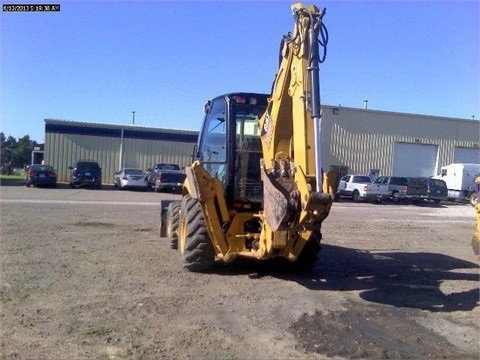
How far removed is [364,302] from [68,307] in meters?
3.92

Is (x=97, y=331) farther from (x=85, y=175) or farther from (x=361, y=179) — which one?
(x=361, y=179)

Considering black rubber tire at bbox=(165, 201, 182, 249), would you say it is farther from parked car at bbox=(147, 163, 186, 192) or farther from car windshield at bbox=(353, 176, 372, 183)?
car windshield at bbox=(353, 176, 372, 183)

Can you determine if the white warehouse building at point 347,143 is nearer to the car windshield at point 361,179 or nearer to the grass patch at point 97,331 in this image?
the car windshield at point 361,179

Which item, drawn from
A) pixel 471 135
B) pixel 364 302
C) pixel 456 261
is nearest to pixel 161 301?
pixel 364 302

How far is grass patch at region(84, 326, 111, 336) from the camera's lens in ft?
18.7

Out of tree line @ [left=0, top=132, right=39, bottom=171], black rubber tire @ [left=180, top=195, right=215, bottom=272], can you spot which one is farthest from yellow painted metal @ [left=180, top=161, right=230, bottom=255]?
tree line @ [left=0, top=132, right=39, bottom=171]

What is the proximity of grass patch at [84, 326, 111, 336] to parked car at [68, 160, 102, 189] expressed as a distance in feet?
98.2

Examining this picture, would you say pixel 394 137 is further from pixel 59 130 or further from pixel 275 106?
pixel 275 106

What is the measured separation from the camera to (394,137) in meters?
44.2

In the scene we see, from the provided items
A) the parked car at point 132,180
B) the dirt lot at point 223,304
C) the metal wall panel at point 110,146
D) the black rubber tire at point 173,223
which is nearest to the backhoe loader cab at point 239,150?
the dirt lot at point 223,304

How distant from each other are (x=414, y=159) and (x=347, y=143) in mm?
6536

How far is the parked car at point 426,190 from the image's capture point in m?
34.4

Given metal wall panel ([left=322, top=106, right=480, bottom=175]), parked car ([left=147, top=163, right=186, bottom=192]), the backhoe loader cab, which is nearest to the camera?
the backhoe loader cab
